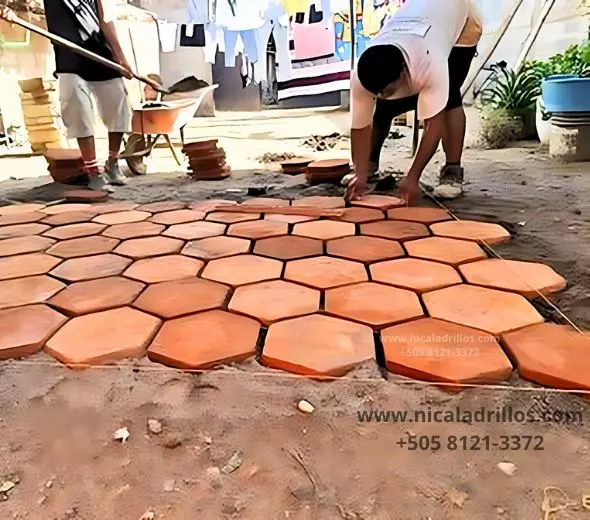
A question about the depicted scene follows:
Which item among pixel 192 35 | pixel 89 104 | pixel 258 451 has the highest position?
pixel 192 35

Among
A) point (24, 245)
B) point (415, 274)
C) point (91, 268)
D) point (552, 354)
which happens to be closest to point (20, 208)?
point (24, 245)

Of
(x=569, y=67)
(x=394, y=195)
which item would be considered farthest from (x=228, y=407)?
(x=569, y=67)

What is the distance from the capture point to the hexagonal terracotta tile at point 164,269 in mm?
1406

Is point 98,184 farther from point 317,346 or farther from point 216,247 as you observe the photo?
point 317,346

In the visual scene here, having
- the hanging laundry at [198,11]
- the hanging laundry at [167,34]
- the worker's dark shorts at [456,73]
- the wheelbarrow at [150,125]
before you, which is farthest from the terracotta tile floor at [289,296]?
the hanging laundry at [167,34]

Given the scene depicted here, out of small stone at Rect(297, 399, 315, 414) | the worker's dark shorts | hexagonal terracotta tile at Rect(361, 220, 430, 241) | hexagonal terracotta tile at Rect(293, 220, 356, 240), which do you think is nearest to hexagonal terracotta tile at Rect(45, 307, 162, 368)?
small stone at Rect(297, 399, 315, 414)

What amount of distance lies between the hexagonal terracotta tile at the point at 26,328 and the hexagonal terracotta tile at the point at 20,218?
0.90 m

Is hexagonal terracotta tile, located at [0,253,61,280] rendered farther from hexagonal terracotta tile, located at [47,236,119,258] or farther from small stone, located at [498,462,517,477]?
small stone, located at [498,462,517,477]

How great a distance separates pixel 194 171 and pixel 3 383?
214 cm

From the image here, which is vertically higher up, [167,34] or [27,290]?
[167,34]

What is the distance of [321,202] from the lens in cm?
220

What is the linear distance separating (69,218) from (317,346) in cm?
138

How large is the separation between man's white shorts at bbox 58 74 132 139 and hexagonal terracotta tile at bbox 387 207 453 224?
→ 161cm

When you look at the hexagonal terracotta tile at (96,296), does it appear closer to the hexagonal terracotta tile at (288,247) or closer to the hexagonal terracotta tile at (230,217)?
the hexagonal terracotta tile at (288,247)
